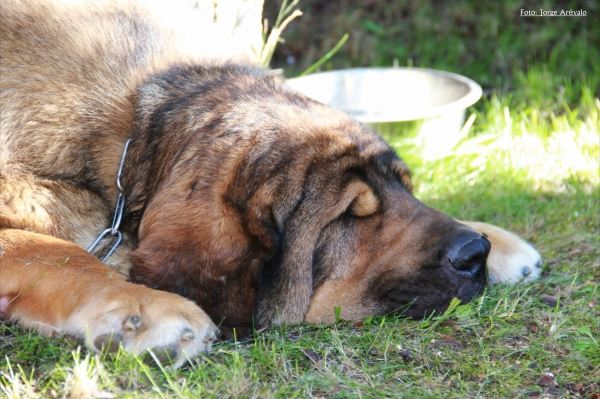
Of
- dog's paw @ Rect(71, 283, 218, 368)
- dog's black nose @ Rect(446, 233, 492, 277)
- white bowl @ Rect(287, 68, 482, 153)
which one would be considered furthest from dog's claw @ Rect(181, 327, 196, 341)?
white bowl @ Rect(287, 68, 482, 153)

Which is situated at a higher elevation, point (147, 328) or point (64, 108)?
point (64, 108)

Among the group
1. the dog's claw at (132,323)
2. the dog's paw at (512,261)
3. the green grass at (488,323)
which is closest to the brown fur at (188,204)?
the dog's claw at (132,323)

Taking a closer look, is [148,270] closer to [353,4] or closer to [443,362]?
[443,362]

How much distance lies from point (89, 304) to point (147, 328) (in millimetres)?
280

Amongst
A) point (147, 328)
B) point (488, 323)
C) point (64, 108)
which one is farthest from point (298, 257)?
point (64, 108)

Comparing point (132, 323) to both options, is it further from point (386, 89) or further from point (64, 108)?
point (386, 89)

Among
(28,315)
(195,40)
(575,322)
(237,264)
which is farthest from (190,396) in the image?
(195,40)

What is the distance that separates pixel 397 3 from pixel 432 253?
615cm

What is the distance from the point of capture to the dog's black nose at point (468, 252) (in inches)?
126

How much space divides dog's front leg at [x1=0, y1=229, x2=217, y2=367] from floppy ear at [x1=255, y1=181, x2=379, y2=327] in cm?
34

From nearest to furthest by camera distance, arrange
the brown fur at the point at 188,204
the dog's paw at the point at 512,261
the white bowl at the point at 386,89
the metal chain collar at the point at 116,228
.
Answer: the brown fur at the point at 188,204 < the metal chain collar at the point at 116,228 < the dog's paw at the point at 512,261 < the white bowl at the point at 386,89

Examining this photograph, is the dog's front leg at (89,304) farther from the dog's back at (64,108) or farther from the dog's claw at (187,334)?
the dog's back at (64,108)

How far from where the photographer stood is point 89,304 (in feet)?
9.32

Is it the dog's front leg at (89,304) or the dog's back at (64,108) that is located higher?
the dog's back at (64,108)
